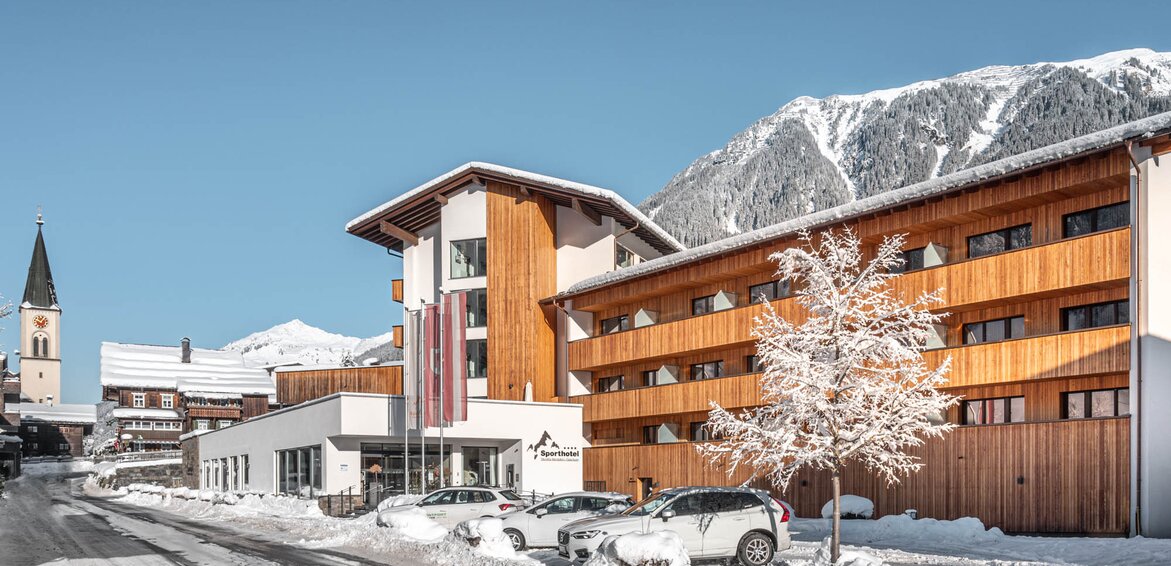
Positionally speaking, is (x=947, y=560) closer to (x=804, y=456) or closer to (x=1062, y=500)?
(x=804, y=456)

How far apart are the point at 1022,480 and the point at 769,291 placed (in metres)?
12.7

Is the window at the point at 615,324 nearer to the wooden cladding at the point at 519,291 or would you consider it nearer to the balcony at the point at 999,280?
the wooden cladding at the point at 519,291

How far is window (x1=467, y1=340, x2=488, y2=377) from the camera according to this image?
50.3m

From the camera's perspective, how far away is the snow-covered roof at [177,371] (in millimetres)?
96750

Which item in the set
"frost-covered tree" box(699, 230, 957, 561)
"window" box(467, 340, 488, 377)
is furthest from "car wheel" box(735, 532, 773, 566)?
"window" box(467, 340, 488, 377)

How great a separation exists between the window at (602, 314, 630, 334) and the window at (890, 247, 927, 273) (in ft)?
49.4

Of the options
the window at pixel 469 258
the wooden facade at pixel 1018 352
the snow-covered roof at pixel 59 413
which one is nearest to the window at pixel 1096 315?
the wooden facade at pixel 1018 352

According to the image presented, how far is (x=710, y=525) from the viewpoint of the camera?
2186cm

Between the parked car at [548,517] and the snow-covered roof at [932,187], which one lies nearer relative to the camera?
the parked car at [548,517]

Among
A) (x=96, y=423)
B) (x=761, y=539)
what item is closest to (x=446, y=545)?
(x=761, y=539)

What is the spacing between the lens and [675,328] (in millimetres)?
43406

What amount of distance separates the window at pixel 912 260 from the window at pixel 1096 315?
5.42 metres

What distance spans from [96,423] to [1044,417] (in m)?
102

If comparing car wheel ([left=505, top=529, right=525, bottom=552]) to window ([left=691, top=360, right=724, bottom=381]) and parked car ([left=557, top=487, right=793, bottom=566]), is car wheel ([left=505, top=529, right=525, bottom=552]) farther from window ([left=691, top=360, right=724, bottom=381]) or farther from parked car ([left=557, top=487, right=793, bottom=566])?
window ([left=691, top=360, right=724, bottom=381])
